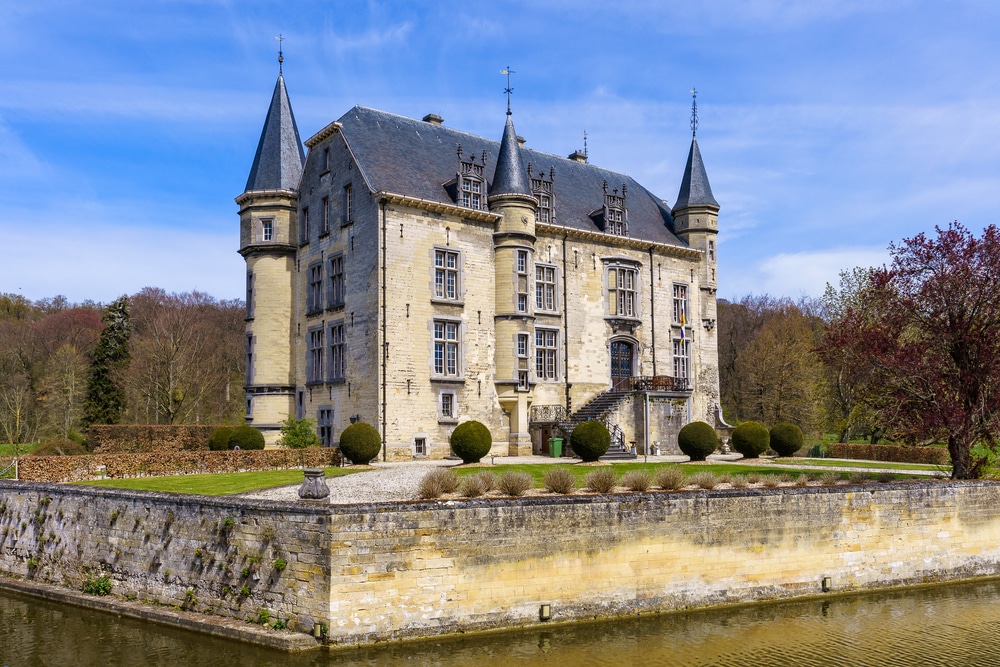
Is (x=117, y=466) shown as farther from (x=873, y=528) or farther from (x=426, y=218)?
(x=873, y=528)

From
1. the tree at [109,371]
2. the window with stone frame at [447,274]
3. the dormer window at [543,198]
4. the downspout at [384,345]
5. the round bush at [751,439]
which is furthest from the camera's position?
the tree at [109,371]

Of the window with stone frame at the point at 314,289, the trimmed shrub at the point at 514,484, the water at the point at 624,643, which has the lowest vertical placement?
the water at the point at 624,643

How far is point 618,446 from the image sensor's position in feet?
110

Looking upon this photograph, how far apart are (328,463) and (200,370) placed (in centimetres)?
2531

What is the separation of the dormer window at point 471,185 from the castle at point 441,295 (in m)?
0.09

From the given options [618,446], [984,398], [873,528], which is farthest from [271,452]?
[984,398]

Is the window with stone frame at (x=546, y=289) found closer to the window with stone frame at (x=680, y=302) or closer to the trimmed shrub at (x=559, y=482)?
the window with stone frame at (x=680, y=302)

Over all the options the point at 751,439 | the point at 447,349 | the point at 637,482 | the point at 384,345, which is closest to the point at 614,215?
the point at 447,349

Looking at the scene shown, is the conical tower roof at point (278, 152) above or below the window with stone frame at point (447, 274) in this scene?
above

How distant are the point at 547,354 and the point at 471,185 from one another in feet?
25.9

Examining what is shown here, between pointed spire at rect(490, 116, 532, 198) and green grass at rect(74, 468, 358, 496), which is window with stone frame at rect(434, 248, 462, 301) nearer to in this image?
pointed spire at rect(490, 116, 532, 198)

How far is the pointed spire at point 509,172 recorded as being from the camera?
3497 centimetres

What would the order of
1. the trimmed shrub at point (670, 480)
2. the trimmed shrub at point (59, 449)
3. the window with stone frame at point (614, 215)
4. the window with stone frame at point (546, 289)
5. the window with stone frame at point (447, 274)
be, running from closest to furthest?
the trimmed shrub at point (670, 480) → the trimmed shrub at point (59, 449) → the window with stone frame at point (447, 274) → the window with stone frame at point (546, 289) → the window with stone frame at point (614, 215)

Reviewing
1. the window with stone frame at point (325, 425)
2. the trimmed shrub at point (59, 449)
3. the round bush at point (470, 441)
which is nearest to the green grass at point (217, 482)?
the round bush at point (470, 441)
